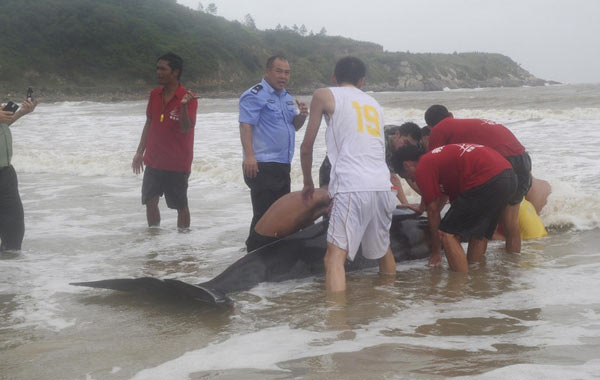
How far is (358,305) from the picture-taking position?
14.9 ft

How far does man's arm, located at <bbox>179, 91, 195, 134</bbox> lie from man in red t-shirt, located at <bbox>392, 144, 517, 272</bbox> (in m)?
2.41

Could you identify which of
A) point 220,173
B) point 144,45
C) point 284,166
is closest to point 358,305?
point 284,166

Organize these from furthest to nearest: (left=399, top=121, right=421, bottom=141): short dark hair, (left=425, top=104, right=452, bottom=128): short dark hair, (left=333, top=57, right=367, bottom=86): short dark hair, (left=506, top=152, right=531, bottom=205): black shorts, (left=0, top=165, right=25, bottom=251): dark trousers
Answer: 1. (left=425, top=104, right=452, bottom=128): short dark hair
2. (left=0, top=165, right=25, bottom=251): dark trousers
3. (left=506, top=152, right=531, bottom=205): black shorts
4. (left=399, top=121, right=421, bottom=141): short dark hair
5. (left=333, top=57, right=367, bottom=86): short dark hair

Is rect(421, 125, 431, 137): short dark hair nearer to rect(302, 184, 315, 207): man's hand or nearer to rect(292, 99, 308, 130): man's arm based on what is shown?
rect(292, 99, 308, 130): man's arm

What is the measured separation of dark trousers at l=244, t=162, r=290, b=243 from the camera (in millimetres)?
5891

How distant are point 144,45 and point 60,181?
3110 inches

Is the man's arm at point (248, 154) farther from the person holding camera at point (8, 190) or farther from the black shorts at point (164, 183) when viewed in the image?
the person holding camera at point (8, 190)

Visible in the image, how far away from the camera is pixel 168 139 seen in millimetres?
6867

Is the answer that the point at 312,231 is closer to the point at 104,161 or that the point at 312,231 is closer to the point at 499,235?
the point at 499,235

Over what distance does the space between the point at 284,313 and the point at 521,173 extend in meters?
2.77

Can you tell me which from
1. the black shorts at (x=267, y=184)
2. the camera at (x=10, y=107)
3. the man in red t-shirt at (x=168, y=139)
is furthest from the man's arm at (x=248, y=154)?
the camera at (x=10, y=107)

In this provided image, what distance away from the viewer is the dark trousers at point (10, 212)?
6156 millimetres

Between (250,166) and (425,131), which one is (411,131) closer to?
(425,131)

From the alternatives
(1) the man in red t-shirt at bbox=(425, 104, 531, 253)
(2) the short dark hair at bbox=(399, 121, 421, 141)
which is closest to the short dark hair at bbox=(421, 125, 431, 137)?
(1) the man in red t-shirt at bbox=(425, 104, 531, 253)
